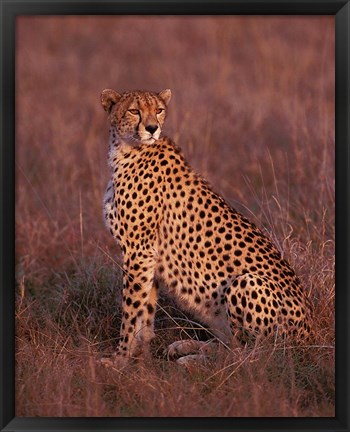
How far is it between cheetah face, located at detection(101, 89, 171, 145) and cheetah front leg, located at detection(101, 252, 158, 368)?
1.97ft

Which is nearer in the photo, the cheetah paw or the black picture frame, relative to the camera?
the black picture frame

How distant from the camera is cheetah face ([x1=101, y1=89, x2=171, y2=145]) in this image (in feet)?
15.1

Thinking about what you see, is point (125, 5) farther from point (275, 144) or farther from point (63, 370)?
point (275, 144)

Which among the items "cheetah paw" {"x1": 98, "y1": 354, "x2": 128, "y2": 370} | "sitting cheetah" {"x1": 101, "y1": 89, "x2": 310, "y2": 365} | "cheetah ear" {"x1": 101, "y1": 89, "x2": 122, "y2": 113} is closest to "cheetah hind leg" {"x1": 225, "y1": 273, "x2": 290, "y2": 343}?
"sitting cheetah" {"x1": 101, "y1": 89, "x2": 310, "y2": 365}

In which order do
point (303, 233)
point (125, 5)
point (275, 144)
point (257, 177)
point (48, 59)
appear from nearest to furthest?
point (125, 5)
point (303, 233)
point (257, 177)
point (275, 144)
point (48, 59)

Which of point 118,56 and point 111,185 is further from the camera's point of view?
point 118,56

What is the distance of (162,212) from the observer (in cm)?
481

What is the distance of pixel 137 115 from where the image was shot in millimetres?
4664

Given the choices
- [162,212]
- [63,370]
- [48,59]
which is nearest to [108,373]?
[63,370]

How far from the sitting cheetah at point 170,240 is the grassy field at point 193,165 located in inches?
6.1

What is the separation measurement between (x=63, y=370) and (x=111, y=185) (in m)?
1.03

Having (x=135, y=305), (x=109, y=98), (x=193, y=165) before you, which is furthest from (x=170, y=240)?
(x=193, y=165)

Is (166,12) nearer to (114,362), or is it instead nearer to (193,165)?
(114,362)

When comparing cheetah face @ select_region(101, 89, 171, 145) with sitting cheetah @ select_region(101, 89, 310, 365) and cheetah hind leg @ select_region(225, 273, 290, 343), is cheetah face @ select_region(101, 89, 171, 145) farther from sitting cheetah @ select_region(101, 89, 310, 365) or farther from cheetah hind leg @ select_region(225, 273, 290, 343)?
cheetah hind leg @ select_region(225, 273, 290, 343)
